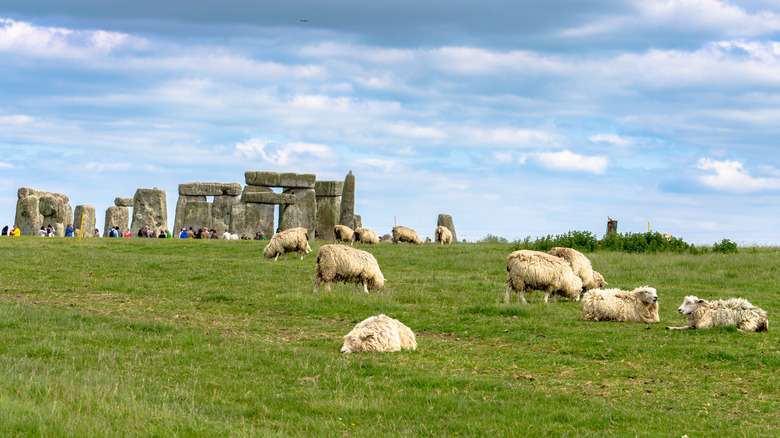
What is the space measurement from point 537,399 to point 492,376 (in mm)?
1547

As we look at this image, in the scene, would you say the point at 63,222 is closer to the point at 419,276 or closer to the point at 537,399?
the point at 419,276

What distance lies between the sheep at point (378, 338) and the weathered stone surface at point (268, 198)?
1428 inches

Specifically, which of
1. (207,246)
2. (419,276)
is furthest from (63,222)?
(419,276)

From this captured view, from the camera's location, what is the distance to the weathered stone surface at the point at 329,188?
49.9m

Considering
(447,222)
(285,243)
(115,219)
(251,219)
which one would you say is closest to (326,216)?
(251,219)

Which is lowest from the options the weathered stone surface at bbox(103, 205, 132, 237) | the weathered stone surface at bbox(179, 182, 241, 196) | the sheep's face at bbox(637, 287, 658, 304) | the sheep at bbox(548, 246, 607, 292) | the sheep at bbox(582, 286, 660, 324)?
the sheep at bbox(582, 286, 660, 324)

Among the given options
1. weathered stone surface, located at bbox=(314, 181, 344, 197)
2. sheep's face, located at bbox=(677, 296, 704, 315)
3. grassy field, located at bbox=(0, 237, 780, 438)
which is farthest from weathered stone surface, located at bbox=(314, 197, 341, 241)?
sheep's face, located at bbox=(677, 296, 704, 315)

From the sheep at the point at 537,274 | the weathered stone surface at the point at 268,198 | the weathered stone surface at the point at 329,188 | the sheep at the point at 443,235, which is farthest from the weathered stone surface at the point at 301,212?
the sheep at the point at 537,274

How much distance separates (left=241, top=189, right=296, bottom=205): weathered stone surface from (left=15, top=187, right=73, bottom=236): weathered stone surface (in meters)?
11.6

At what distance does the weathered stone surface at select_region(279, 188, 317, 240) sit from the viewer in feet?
156

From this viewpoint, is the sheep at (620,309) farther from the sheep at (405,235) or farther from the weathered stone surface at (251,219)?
the weathered stone surface at (251,219)

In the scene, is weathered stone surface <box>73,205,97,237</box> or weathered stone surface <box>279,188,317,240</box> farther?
weathered stone surface <box>73,205,97,237</box>

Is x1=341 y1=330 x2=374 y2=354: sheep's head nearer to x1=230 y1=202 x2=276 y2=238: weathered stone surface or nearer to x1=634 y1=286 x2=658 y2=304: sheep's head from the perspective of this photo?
x1=634 y1=286 x2=658 y2=304: sheep's head

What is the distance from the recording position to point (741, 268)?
25.7 metres
